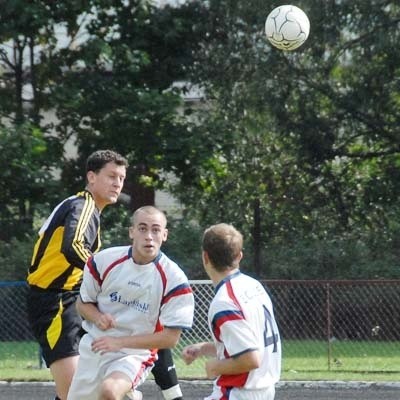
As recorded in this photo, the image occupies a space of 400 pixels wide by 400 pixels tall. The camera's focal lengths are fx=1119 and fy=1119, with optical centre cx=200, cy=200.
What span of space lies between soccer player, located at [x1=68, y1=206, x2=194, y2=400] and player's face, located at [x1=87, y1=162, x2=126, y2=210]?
761mm

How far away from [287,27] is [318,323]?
13.9 ft

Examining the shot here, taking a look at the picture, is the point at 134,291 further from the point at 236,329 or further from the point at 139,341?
the point at 236,329

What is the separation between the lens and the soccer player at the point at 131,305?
6.73 meters

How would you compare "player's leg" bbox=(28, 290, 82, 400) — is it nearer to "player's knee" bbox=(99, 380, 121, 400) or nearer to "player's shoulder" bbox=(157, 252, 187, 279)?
"player's knee" bbox=(99, 380, 121, 400)

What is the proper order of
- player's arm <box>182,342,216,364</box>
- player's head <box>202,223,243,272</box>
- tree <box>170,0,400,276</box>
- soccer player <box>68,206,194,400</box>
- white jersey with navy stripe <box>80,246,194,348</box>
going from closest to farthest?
1. player's head <box>202,223,243,272</box>
2. player's arm <box>182,342,216,364</box>
3. soccer player <box>68,206,194,400</box>
4. white jersey with navy stripe <box>80,246,194,348</box>
5. tree <box>170,0,400,276</box>

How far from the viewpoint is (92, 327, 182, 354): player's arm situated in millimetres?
6637

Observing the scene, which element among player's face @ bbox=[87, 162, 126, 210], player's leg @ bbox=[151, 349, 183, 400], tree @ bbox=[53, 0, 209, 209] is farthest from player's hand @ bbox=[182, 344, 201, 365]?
tree @ bbox=[53, 0, 209, 209]

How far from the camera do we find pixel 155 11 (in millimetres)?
20984

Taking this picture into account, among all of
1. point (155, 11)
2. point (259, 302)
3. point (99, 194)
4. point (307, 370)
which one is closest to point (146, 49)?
point (155, 11)

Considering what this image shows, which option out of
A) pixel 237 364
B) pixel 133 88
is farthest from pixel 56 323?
pixel 133 88

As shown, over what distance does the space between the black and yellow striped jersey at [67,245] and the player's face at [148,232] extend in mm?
704

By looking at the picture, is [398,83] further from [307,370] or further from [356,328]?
[307,370]

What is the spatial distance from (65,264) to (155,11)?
14.0 meters

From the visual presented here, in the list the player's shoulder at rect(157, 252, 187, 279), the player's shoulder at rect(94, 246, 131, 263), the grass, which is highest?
the player's shoulder at rect(94, 246, 131, 263)
